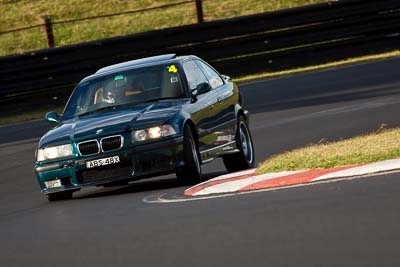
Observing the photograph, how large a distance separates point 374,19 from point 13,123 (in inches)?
341

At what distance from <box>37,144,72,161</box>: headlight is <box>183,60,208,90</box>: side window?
1.71 metres

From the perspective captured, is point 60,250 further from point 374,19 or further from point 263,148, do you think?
point 374,19

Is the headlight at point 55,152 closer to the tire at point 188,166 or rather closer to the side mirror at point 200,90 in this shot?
the tire at point 188,166

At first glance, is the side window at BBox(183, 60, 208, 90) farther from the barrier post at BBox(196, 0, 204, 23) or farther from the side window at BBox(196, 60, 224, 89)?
the barrier post at BBox(196, 0, 204, 23)

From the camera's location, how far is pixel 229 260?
7066 millimetres

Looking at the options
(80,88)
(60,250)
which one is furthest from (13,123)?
(60,250)

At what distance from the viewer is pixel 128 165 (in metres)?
12.0

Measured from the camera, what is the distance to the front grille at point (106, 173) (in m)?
12.0

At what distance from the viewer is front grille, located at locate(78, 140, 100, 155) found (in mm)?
12125

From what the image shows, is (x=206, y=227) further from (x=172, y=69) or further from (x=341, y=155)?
(x=172, y=69)

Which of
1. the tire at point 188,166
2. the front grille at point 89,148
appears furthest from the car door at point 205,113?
the front grille at point 89,148

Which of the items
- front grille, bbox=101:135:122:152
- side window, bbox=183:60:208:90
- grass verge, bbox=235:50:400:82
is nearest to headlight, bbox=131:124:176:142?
front grille, bbox=101:135:122:152

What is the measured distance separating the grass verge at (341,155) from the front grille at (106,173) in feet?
4.20

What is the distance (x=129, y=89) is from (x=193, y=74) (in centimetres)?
87
